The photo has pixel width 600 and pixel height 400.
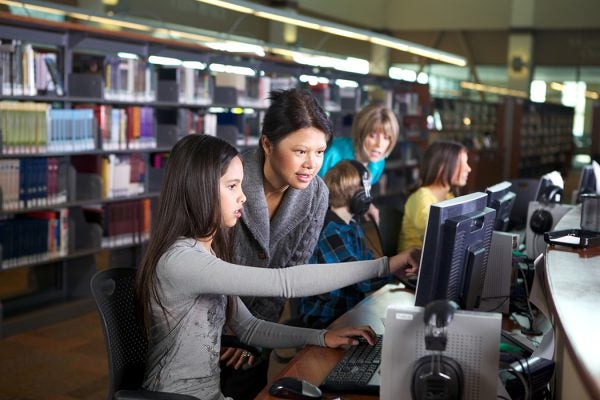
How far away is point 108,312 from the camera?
6.91 feet

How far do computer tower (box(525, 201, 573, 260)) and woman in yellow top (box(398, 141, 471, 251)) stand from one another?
0.50 m

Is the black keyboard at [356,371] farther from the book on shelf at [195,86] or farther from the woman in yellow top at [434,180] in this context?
the book on shelf at [195,86]

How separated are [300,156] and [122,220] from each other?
3931 millimetres

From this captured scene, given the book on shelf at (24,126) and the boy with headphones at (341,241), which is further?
the book on shelf at (24,126)

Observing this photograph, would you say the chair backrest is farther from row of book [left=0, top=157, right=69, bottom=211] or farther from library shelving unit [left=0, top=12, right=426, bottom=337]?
row of book [left=0, top=157, right=69, bottom=211]

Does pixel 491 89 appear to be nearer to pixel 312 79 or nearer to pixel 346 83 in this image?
pixel 346 83

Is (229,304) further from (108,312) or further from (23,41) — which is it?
(23,41)

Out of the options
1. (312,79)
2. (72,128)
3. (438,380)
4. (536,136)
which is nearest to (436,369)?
(438,380)

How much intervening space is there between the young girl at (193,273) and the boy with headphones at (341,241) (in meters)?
0.92

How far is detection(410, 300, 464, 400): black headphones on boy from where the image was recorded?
158 centimetres

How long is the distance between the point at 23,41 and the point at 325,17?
10.3 metres

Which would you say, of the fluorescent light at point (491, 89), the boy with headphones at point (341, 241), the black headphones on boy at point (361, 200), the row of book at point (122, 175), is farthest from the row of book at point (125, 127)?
the fluorescent light at point (491, 89)

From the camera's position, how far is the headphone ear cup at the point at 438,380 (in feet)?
5.26

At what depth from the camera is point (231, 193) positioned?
214 centimetres
